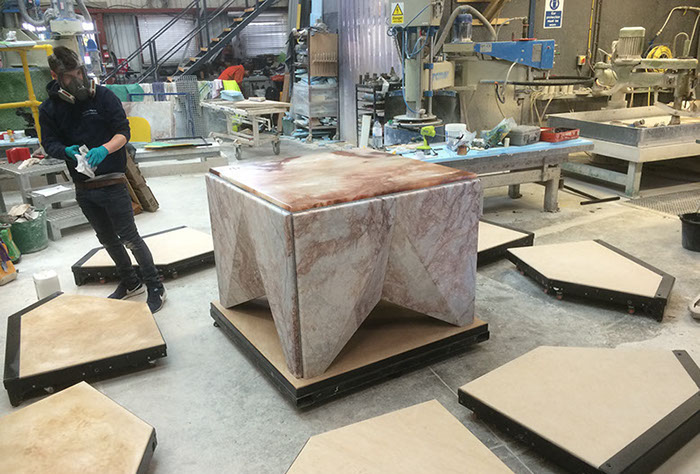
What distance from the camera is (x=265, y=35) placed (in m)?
13.6

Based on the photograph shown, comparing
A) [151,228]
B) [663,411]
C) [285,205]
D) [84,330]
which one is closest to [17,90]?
[151,228]

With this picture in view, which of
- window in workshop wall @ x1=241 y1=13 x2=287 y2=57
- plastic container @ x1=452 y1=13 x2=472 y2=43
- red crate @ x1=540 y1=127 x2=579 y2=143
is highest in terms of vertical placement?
window in workshop wall @ x1=241 y1=13 x2=287 y2=57

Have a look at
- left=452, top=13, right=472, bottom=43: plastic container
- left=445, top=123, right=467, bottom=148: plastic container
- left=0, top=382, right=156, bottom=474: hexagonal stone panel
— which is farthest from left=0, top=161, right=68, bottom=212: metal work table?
left=452, top=13, right=472, bottom=43: plastic container

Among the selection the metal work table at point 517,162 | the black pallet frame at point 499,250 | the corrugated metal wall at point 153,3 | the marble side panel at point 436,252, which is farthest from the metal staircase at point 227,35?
the marble side panel at point 436,252

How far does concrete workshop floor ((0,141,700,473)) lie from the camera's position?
2.08 m

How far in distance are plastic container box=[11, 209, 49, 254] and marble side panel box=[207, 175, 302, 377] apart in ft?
7.18

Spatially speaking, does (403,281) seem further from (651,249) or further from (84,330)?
(651,249)

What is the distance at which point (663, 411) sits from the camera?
1.97m

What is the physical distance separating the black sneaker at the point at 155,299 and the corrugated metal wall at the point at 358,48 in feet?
17.1

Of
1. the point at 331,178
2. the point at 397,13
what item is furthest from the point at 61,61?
the point at 397,13

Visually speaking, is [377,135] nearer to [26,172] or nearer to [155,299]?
[155,299]

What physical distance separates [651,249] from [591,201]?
1.30m

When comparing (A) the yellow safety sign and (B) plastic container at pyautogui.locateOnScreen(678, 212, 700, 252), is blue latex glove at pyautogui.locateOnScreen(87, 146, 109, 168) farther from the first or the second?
(B) plastic container at pyautogui.locateOnScreen(678, 212, 700, 252)

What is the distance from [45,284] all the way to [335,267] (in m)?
2.06
